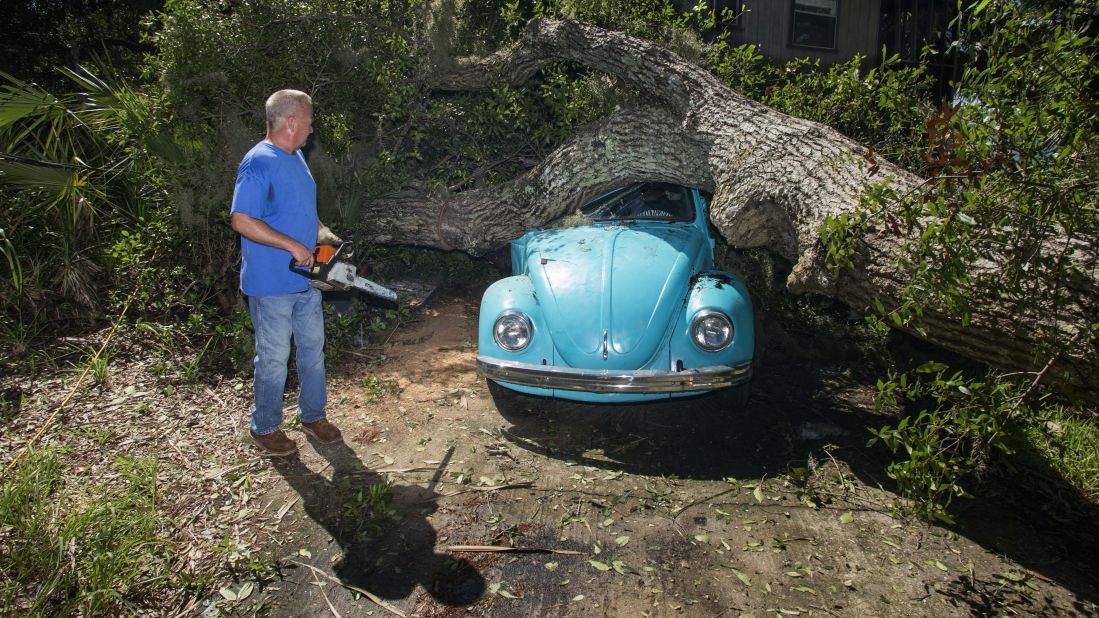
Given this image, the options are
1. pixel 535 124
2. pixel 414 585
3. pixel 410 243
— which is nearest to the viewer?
pixel 414 585

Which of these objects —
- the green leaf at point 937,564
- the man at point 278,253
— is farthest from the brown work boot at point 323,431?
the green leaf at point 937,564

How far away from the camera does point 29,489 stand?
9.45ft

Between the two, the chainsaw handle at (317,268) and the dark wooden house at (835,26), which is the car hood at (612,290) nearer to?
the chainsaw handle at (317,268)

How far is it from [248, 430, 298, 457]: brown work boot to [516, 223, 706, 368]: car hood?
1.66m

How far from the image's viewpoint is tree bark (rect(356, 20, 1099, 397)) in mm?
2900

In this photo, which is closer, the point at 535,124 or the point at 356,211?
the point at 356,211

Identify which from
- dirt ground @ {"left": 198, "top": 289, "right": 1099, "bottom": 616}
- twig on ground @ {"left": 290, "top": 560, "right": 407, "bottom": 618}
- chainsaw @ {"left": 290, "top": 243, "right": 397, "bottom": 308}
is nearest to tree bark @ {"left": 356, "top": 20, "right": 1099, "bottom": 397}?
dirt ground @ {"left": 198, "top": 289, "right": 1099, "bottom": 616}

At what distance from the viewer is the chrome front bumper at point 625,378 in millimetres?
3340

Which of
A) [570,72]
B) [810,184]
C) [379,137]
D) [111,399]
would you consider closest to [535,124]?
[570,72]

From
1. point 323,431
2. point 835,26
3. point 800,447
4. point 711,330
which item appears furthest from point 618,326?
point 835,26

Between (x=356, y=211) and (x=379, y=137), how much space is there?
911mm

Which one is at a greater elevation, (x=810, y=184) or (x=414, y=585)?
(x=810, y=184)

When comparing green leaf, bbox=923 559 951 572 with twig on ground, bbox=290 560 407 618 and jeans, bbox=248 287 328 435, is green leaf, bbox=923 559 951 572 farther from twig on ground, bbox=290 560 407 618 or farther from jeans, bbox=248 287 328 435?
jeans, bbox=248 287 328 435

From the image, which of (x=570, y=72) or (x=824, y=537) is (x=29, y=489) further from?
(x=570, y=72)
